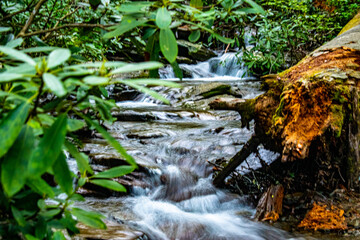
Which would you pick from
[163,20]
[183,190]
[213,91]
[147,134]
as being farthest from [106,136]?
[213,91]

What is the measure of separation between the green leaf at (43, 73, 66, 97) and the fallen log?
2.45 m

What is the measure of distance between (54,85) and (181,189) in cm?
416

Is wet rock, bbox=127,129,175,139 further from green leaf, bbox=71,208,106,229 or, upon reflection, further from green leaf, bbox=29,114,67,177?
green leaf, bbox=29,114,67,177

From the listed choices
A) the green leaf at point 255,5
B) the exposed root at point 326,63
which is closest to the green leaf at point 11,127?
the green leaf at point 255,5

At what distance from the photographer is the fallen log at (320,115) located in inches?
115

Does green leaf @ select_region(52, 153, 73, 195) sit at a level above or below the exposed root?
below

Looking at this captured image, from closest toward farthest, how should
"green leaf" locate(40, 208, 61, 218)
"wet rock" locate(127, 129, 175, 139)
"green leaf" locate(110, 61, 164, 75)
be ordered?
"green leaf" locate(110, 61, 164, 75)
"green leaf" locate(40, 208, 61, 218)
"wet rock" locate(127, 129, 175, 139)

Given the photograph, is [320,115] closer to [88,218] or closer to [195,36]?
[195,36]

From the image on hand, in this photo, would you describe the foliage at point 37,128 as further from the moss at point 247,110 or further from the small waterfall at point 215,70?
the small waterfall at point 215,70

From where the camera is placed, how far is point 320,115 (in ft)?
9.84

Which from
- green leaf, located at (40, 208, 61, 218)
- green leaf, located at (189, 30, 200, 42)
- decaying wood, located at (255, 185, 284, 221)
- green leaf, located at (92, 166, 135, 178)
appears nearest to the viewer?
green leaf, located at (40, 208, 61, 218)

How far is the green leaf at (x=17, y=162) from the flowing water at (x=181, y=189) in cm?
284

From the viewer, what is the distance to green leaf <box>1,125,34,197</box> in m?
0.65

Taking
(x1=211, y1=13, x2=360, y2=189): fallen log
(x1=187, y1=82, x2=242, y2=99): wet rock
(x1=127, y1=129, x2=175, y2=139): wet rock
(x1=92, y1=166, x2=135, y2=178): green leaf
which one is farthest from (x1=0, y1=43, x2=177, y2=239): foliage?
(x1=187, y1=82, x2=242, y2=99): wet rock
